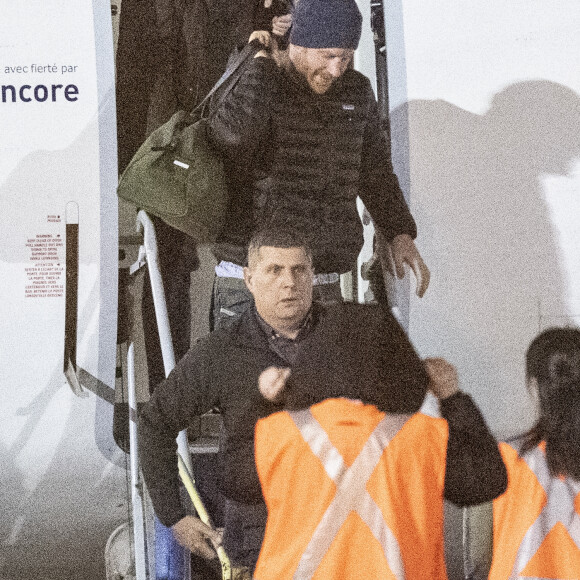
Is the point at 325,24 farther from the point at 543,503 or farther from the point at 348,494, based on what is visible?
the point at 543,503

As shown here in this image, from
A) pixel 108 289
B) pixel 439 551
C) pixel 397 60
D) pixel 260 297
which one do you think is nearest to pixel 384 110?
pixel 397 60

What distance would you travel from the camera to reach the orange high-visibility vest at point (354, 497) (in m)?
1.94

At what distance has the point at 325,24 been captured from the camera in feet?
6.88

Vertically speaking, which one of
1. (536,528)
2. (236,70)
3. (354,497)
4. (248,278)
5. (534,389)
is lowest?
(536,528)

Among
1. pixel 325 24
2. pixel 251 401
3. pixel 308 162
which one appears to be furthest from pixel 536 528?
pixel 325 24

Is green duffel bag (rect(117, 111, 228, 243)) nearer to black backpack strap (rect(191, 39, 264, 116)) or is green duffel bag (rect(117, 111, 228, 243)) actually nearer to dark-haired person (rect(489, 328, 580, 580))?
black backpack strap (rect(191, 39, 264, 116))

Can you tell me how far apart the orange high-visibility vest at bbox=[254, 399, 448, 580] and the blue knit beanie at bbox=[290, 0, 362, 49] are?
94 centimetres

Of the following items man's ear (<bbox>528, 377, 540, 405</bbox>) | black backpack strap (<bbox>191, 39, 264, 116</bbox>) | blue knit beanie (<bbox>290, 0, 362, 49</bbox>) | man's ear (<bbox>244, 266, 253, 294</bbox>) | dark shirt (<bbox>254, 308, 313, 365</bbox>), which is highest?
blue knit beanie (<bbox>290, 0, 362, 49</bbox>)

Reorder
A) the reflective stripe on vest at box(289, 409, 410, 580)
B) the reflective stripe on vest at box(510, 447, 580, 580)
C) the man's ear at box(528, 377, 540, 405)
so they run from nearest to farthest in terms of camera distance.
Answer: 1. the reflective stripe on vest at box(289, 409, 410, 580)
2. the reflective stripe on vest at box(510, 447, 580, 580)
3. the man's ear at box(528, 377, 540, 405)

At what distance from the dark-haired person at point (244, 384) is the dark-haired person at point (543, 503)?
34 cm

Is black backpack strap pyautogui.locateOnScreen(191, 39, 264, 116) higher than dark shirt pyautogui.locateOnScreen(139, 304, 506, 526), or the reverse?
black backpack strap pyautogui.locateOnScreen(191, 39, 264, 116)

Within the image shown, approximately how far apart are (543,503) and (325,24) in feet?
4.41

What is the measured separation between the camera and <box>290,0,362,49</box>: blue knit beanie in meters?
2.10

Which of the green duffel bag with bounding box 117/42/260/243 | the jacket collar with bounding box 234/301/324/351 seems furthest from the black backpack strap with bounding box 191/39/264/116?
the jacket collar with bounding box 234/301/324/351
